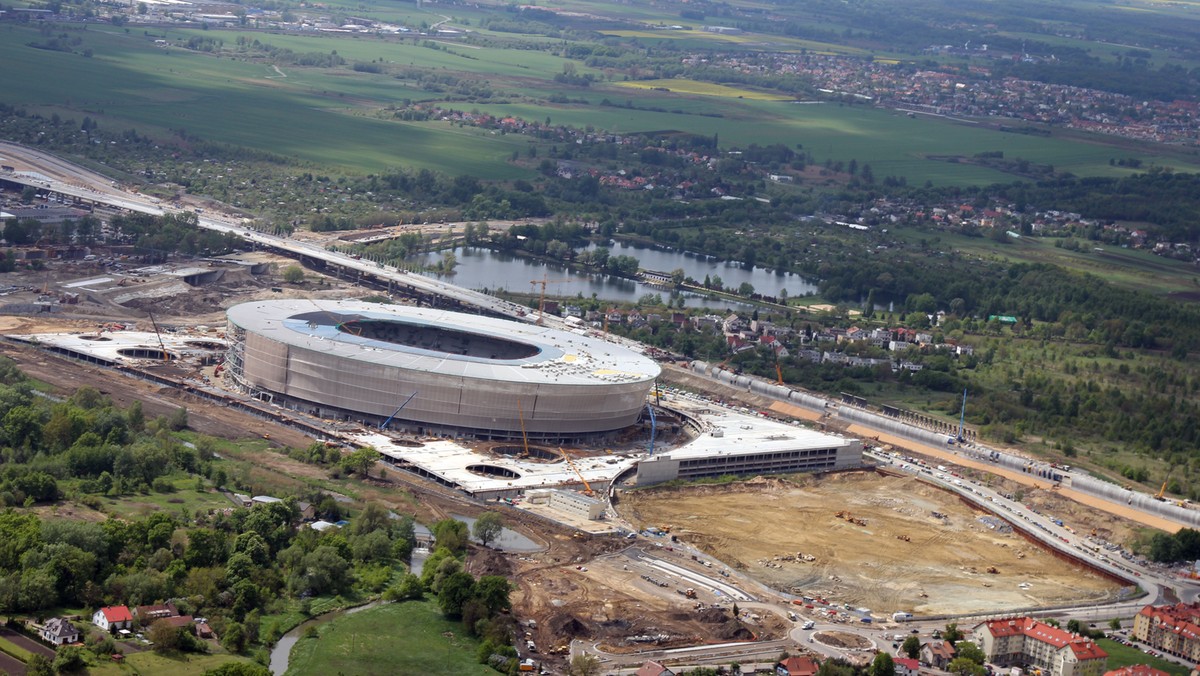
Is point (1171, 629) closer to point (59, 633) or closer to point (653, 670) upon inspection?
point (653, 670)

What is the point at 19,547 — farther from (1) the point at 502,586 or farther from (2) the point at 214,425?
(2) the point at 214,425

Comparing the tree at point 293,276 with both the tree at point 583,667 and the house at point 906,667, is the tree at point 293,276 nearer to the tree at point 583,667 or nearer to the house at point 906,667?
the tree at point 583,667

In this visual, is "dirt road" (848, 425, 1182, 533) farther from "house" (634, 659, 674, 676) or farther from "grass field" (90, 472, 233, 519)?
"grass field" (90, 472, 233, 519)

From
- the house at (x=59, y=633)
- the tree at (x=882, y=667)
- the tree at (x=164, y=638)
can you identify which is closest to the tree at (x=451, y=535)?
the tree at (x=164, y=638)

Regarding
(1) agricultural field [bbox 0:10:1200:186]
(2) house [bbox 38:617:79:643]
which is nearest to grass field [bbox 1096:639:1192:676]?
(2) house [bbox 38:617:79:643]

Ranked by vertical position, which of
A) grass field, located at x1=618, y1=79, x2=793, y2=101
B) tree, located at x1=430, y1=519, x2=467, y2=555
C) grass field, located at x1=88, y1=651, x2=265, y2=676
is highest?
grass field, located at x1=618, y1=79, x2=793, y2=101

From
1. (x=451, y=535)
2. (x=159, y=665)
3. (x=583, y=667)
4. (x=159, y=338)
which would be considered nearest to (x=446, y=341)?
(x=159, y=338)
